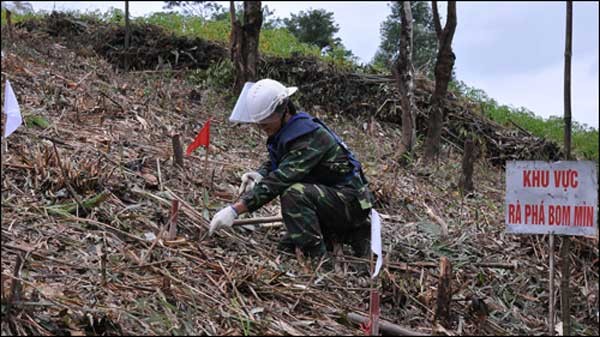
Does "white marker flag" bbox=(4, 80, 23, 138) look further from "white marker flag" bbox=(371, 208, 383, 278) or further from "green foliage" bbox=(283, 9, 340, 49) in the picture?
"green foliage" bbox=(283, 9, 340, 49)

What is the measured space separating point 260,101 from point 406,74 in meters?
3.37

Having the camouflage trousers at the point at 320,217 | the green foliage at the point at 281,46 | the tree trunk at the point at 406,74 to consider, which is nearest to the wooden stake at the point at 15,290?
the camouflage trousers at the point at 320,217

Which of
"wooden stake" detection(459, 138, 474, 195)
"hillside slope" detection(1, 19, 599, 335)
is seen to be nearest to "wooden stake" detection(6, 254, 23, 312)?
"hillside slope" detection(1, 19, 599, 335)

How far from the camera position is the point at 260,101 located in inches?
145

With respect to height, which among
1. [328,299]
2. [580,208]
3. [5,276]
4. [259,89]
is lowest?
[328,299]

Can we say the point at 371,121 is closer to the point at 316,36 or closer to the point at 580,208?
the point at 580,208

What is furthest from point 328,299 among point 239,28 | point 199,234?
point 239,28

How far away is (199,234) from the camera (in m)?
3.61

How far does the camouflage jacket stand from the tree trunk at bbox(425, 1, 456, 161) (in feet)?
9.96

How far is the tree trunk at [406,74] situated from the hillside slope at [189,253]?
98cm

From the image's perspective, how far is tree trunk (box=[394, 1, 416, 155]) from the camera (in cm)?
661

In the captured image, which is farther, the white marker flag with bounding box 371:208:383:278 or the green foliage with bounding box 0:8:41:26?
the green foliage with bounding box 0:8:41:26

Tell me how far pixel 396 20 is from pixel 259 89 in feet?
39.5

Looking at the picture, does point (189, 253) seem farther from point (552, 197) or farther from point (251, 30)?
point (251, 30)
